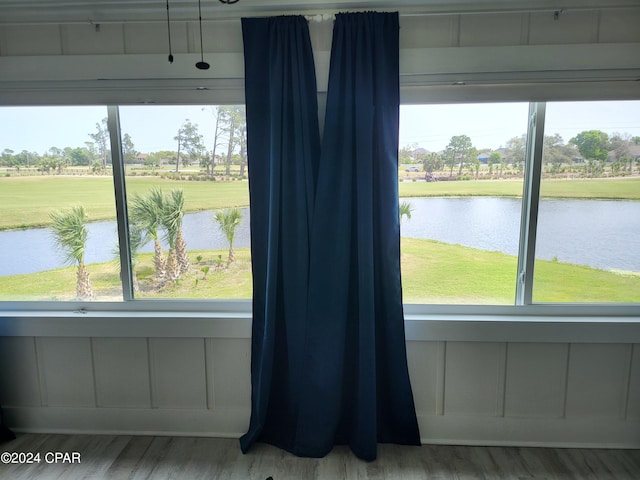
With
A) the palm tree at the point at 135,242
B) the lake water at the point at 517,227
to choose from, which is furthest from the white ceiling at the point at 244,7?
the palm tree at the point at 135,242

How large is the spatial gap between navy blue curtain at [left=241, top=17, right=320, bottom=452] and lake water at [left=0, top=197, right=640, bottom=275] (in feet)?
1.01

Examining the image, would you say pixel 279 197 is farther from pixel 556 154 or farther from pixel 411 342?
pixel 556 154

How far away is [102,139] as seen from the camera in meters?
1.92

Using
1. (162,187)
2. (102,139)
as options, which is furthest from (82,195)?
(162,187)

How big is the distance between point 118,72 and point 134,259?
96cm

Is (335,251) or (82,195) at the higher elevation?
(82,195)

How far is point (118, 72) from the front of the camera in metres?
1.78

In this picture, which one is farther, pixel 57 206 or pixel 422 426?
pixel 57 206

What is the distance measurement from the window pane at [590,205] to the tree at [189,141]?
1.77 metres

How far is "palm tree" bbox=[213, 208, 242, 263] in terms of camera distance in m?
1.96

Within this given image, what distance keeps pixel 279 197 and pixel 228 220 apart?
0.40 metres

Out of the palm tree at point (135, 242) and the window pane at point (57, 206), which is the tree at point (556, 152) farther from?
the window pane at point (57, 206)

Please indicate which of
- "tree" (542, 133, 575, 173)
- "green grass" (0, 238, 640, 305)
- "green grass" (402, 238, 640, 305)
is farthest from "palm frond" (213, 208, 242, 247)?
"tree" (542, 133, 575, 173)

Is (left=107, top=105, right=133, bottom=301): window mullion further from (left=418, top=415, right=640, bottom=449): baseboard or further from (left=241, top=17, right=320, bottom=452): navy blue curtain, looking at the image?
(left=418, top=415, right=640, bottom=449): baseboard
